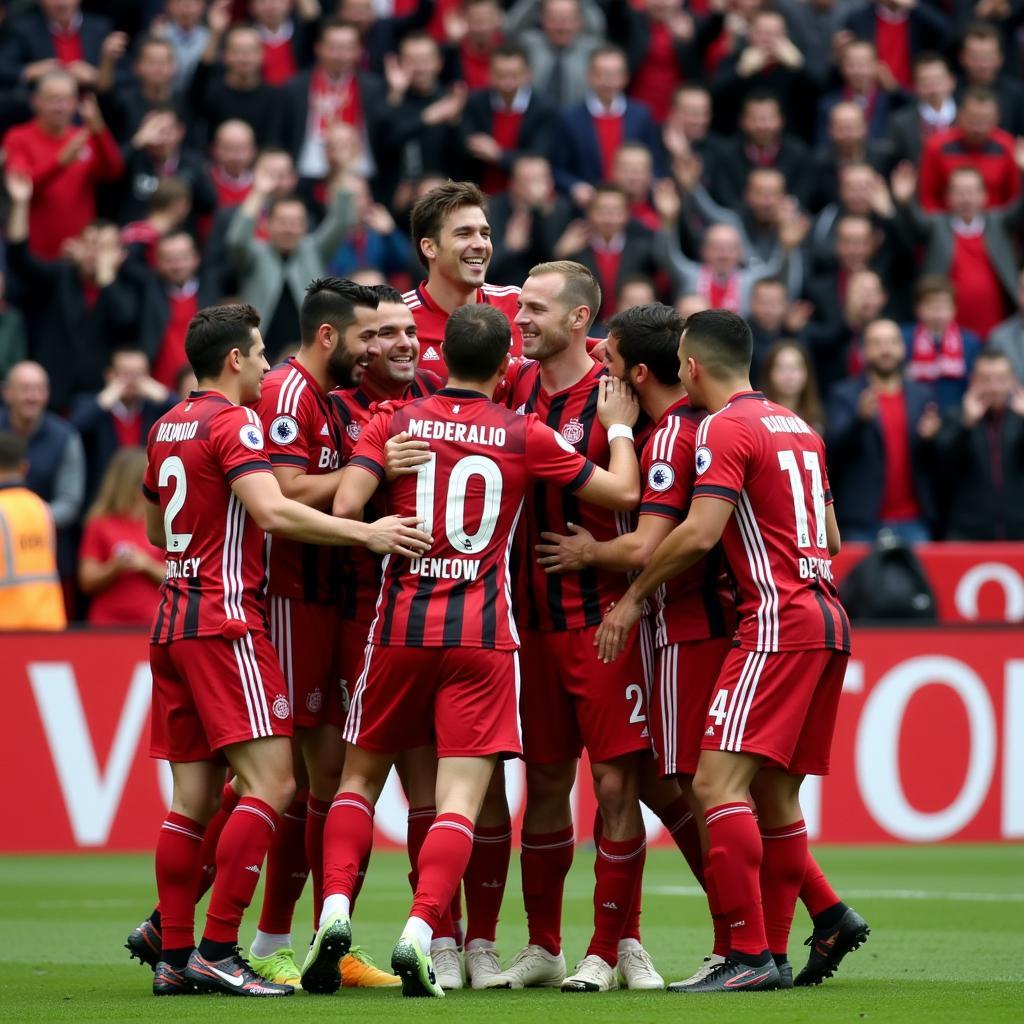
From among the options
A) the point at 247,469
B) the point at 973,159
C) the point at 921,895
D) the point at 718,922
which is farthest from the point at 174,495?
the point at 973,159

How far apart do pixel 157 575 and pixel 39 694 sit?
4.62 feet

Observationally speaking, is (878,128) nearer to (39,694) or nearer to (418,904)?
(39,694)

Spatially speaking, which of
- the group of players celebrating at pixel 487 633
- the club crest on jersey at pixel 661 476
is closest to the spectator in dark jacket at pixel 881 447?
the group of players celebrating at pixel 487 633

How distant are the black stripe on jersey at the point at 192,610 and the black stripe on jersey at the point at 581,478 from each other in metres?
1.42

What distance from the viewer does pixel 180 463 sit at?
7.22m

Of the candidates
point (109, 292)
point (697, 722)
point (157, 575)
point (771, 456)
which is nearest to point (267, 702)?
point (697, 722)

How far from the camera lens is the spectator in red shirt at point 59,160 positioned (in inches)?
595

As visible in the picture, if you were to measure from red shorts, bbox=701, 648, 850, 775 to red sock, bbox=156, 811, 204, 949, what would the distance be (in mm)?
1914

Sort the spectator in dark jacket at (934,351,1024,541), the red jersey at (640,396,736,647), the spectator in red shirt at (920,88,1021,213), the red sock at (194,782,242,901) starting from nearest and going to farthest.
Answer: the red jersey at (640,396,736,647), the red sock at (194,782,242,901), the spectator in dark jacket at (934,351,1024,541), the spectator in red shirt at (920,88,1021,213)

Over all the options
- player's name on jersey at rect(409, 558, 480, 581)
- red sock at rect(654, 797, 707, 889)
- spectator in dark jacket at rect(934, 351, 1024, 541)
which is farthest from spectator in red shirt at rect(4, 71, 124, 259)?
red sock at rect(654, 797, 707, 889)

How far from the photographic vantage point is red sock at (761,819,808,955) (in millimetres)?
7223

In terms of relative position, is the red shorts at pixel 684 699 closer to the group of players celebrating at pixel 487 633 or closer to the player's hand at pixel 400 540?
the group of players celebrating at pixel 487 633

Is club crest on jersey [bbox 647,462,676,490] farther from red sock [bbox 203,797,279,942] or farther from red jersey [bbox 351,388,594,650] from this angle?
red sock [bbox 203,797,279,942]

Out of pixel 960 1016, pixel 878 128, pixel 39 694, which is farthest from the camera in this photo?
pixel 878 128
